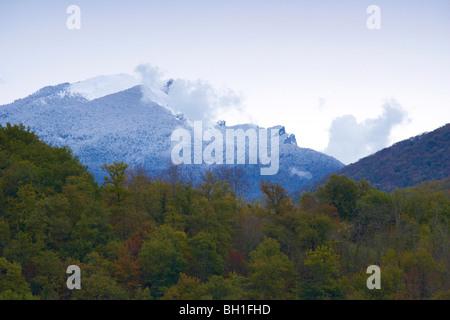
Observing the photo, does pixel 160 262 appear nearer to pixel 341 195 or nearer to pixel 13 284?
pixel 13 284

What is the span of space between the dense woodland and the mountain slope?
206 ft

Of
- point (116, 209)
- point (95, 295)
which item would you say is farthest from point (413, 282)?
point (116, 209)

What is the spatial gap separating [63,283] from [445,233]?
150ft

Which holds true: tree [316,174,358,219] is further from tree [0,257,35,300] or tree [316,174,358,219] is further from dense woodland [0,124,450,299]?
tree [0,257,35,300]

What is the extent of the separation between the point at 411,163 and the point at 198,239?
332 feet

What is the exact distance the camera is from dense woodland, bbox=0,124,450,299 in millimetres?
48062

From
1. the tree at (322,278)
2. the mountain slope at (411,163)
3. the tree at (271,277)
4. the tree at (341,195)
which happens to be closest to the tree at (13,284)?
the tree at (271,277)

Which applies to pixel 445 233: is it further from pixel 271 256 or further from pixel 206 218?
pixel 206 218

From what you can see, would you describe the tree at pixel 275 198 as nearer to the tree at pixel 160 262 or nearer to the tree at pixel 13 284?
the tree at pixel 160 262

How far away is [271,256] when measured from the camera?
51.5 m

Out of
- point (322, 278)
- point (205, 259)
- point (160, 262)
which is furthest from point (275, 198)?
point (160, 262)

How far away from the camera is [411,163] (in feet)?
451

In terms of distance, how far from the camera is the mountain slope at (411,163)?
12800 centimetres
